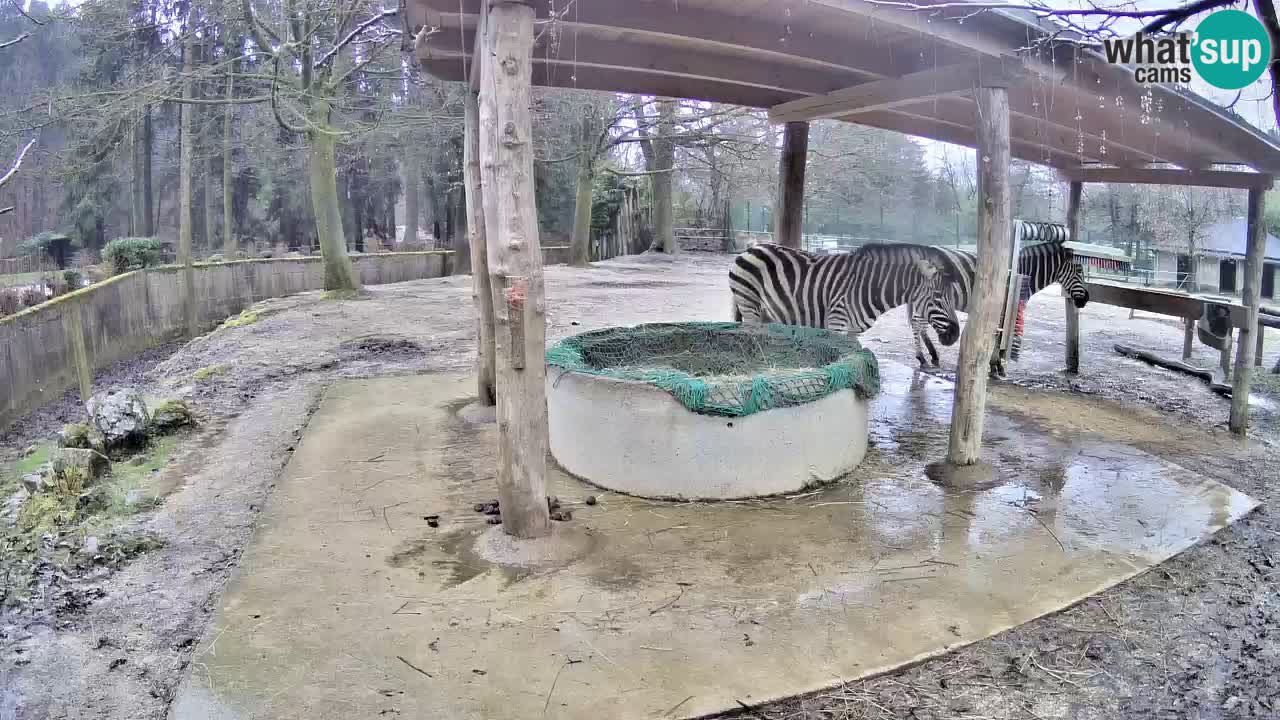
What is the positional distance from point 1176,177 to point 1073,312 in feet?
5.36

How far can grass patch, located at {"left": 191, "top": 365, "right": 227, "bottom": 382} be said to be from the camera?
907 centimetres

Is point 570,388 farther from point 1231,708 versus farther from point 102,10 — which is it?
point 102,10


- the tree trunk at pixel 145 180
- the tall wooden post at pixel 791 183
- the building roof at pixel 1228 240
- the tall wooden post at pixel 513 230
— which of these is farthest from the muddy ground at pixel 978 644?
the tree trunk at pixel 145 180

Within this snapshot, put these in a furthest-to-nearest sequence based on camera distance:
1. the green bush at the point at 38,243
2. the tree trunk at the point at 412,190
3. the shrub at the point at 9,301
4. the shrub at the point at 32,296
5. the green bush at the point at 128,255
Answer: the tree trunk at the point at 412,190
the green bush at the point at 38,243
the green bush at the point at 128,255
the shrub at the point at 32,296
the shrub at the point at 9,301

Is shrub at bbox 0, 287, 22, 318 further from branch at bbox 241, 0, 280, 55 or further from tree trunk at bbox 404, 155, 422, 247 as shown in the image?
tree trunk at bbox 404, 155, 422, 247

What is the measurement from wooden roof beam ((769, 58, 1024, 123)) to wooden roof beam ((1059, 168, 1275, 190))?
3.34 m

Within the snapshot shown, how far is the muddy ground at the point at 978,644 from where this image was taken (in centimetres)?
291

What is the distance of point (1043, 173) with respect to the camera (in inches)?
428

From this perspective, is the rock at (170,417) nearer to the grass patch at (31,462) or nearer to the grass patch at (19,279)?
the grass patch at (31,462)

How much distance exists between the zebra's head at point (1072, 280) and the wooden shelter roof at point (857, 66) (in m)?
1.44

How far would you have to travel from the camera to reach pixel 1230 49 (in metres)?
3.28

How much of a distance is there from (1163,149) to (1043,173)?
134 inches

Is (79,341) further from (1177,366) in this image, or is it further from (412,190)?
(412,190)

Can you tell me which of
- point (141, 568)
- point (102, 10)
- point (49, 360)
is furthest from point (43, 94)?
point (141, 568)
